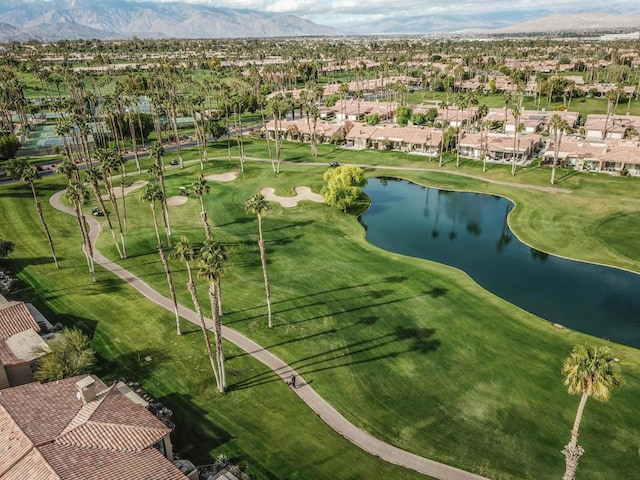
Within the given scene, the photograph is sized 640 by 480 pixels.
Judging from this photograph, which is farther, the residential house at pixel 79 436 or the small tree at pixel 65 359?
the small tree at pixel 65 359

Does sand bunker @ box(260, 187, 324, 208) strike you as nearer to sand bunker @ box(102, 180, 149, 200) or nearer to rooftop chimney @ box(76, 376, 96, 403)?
sand bunker @ box(102, 180, 149, 200)

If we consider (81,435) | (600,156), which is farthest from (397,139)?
(81,435)

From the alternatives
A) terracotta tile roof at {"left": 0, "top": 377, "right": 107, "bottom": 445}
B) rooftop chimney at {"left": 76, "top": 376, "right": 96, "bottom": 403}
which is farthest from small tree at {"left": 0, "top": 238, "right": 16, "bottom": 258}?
rooftop chimney at {"left": 76, "top": 376, "right": 96, "bottom": 403}

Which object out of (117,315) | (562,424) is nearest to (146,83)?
(117,315)

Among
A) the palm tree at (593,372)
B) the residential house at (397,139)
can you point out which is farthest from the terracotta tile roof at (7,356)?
the residential house at (397,139)

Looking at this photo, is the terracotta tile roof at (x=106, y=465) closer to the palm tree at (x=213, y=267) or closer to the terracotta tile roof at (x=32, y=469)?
the terracotta tile roof at (x=32, y=469)

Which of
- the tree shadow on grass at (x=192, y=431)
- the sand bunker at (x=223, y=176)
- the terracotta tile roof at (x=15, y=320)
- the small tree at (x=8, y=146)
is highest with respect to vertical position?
the small tree at (x=8, y=146)
